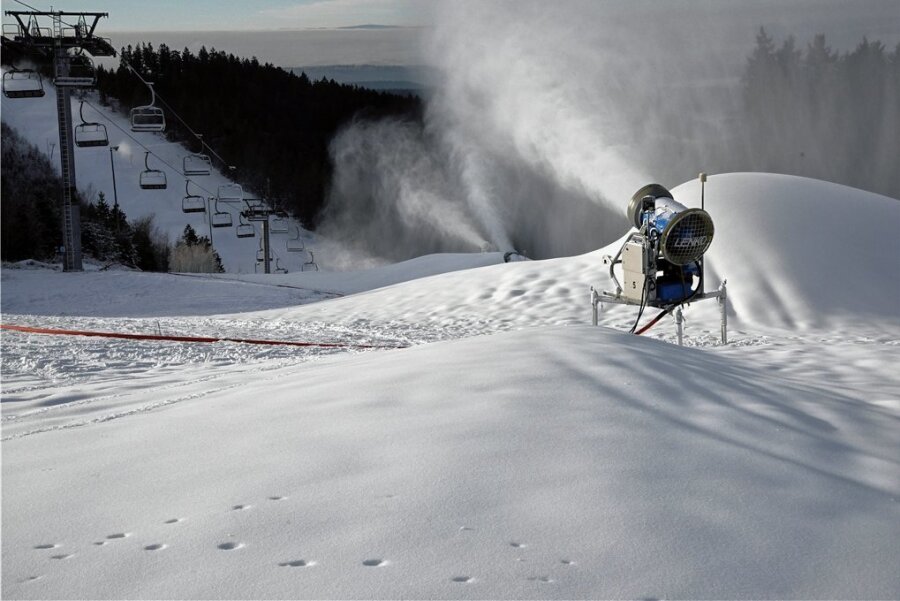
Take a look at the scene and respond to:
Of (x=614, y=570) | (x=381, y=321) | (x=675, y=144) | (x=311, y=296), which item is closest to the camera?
(x=614, y=570)

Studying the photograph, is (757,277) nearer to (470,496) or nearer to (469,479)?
(469,479)

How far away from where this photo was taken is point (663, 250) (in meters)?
7.12

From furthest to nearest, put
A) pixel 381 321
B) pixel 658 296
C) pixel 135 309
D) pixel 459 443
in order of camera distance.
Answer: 1. pixel 135 309
2. pixel 381 321
3. pixel 658 296
4. pixel 459 443

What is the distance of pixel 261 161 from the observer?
75.6 metres

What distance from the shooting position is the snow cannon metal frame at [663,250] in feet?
23.2

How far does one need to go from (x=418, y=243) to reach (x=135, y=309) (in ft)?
173

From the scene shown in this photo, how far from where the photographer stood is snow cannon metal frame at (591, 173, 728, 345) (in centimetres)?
707

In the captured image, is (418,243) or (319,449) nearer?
(319,449)

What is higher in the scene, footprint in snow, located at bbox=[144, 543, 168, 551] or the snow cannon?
the snow cannon

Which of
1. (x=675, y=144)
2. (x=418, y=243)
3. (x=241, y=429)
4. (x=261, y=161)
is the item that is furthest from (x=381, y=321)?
(x=261, y=161)

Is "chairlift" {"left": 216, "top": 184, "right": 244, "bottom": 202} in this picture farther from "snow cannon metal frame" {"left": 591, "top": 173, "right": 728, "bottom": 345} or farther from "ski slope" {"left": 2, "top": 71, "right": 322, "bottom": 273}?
"snow cannon metal frame" {"left": 591, "top": 173, "right": 728, "bottom": 345}

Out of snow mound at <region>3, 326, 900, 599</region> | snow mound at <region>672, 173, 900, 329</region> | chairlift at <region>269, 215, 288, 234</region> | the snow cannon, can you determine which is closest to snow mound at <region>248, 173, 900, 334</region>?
snow mound at <region>672, 173, 900, 329</region>

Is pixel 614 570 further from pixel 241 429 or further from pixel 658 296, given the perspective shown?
pixel 658 296

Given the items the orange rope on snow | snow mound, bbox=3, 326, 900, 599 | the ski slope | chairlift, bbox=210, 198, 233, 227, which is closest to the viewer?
snow mound, bbox=3, 326, 900, 599
